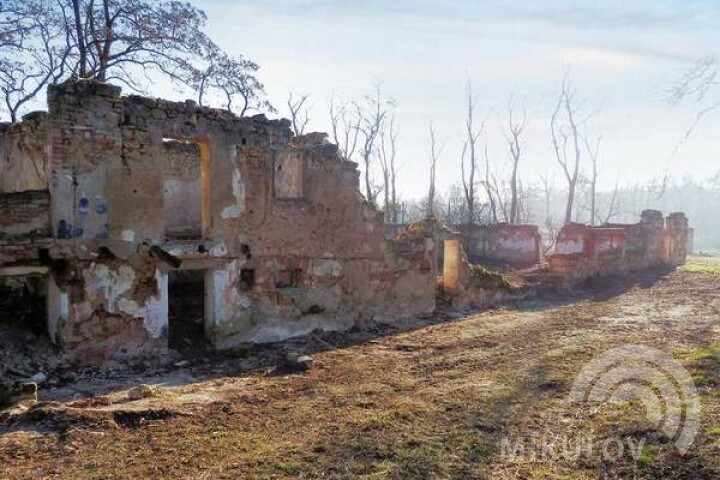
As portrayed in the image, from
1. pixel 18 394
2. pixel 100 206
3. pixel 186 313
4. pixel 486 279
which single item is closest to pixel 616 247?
pixel 486 279

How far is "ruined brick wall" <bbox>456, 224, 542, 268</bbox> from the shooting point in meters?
24.0

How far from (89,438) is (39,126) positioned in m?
6.76

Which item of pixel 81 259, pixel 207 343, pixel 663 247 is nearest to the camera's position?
pixel 81 259

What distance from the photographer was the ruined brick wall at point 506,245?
2405cm

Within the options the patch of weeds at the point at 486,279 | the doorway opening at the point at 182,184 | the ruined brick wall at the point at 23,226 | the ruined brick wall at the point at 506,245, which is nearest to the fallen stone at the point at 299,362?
the ruined brick wall at the point at 23,226

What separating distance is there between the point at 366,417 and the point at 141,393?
3093 mm

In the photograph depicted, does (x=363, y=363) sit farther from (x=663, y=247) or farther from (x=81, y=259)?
(x=663, y=247)

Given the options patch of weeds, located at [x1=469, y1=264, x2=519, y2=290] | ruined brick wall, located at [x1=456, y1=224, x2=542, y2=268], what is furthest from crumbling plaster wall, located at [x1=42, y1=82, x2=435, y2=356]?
ruined brick wall, located at [x1=456, y1=224, x2=542, y2=268]

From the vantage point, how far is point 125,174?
28.9ft

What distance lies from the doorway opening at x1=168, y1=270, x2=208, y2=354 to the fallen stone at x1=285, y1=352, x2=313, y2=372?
1798 mm

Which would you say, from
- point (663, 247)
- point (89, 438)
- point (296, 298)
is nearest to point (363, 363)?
point (296, 298)

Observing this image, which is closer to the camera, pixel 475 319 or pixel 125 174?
pixel 125 174

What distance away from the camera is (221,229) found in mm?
9859

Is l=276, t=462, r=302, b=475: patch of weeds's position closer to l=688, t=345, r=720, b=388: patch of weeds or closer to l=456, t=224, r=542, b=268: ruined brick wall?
l=688, t=345, r=720, b=388: patch of weeds
